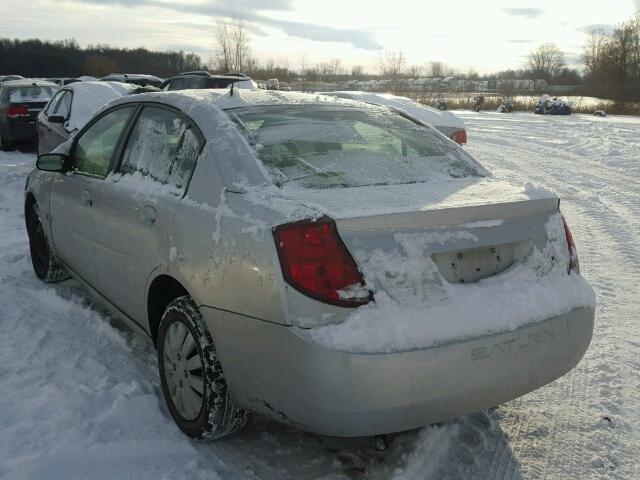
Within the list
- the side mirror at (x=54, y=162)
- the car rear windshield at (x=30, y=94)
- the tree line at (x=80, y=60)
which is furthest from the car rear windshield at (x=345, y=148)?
the tree line at (x=80, y=60)

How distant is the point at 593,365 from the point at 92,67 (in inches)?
2988

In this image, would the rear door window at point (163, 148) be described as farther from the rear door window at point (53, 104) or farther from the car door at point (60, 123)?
the rear door window at point (53, 104)

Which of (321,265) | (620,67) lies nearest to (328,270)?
(321,265)

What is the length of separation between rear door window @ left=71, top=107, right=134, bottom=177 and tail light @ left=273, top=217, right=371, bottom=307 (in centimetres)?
191

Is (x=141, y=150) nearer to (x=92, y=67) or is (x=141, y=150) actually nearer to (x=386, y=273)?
(x=386, y=273)

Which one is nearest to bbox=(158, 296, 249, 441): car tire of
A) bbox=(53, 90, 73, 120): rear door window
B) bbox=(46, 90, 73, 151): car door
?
bbox=(46, 90, 73, 151): car door

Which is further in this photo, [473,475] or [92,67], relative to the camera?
[92,67]

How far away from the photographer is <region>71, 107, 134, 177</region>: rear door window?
3.70 meters

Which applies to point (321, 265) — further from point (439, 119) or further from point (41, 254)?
point (439, 119)

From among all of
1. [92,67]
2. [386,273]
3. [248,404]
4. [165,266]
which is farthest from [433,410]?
[92,67]

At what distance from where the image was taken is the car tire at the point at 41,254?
4.69m

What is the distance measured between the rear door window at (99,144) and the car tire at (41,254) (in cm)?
89

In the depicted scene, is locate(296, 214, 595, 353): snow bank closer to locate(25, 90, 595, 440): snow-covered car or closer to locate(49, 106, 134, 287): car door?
locate(25, 90, 595, 440): snow-covered car

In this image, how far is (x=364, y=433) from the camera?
2162 mm
